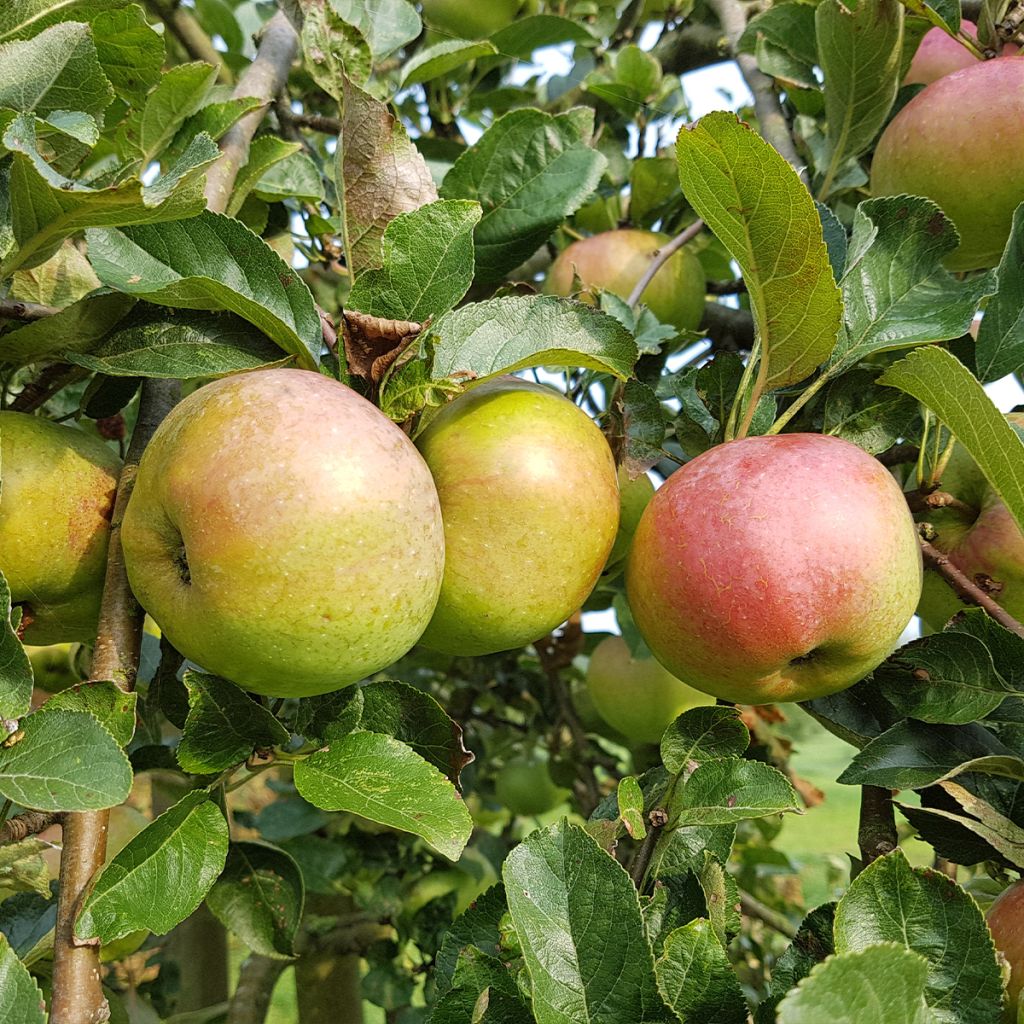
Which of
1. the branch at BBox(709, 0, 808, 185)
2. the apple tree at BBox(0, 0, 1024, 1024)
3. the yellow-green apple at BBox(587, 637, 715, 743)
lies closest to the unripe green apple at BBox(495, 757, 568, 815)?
the yellow-green apple at BBox(587, 637, 715, 743)

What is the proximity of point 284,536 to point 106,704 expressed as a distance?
0.19 meters

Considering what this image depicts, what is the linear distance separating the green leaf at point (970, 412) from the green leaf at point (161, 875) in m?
0.66

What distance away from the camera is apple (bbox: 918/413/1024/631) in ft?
3.36

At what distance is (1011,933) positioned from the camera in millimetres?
769

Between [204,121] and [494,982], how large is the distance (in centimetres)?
91

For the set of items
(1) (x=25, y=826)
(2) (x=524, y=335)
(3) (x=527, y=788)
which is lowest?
(3) (x=527, y=788)

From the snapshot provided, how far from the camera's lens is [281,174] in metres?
1.24

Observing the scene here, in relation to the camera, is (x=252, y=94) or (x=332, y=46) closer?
(x=332, y=46)

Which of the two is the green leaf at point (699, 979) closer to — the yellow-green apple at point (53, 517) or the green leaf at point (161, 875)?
the green leaf at point (161, 875)

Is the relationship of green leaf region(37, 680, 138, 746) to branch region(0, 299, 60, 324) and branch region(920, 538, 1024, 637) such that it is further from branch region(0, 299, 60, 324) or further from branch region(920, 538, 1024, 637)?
branch region(920, 538, 1024, 637)

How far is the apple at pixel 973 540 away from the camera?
1.02m

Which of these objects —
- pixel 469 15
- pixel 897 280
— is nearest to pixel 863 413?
pixel 897 280

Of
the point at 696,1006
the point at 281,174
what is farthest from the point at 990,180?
the point at 696,1006

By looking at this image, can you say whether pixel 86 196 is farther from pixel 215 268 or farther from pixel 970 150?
pixel 970 150
